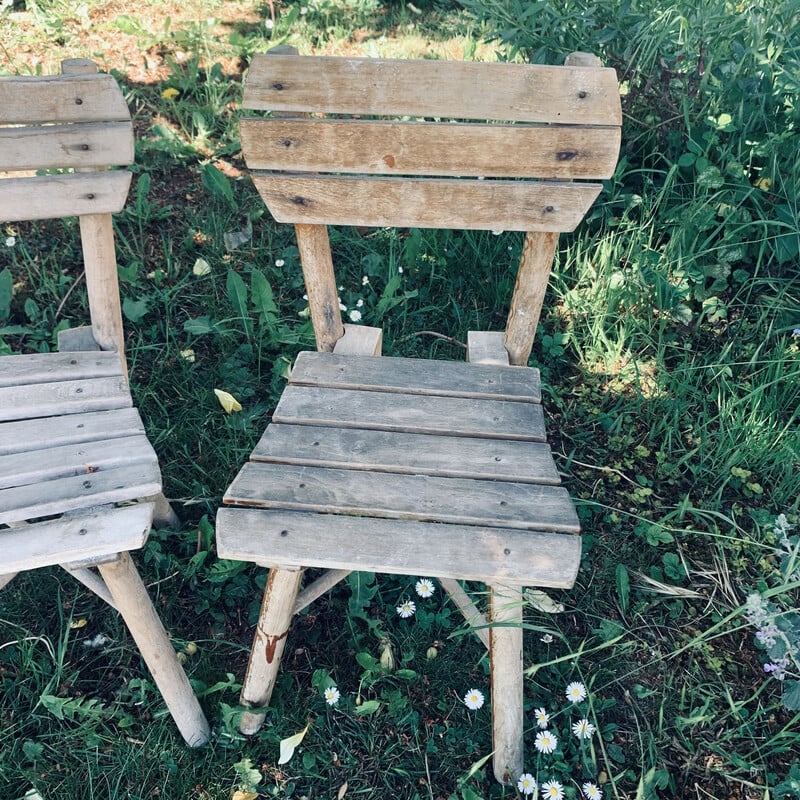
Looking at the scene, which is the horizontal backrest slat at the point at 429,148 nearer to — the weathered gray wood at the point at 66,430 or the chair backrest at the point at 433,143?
the chair backrest at the point at 433,143

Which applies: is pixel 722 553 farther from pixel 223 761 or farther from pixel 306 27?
pixel 306 27

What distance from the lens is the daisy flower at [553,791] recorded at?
4.78 ft

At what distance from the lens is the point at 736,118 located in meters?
2.05

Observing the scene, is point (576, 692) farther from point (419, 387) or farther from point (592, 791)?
point (419, 387)

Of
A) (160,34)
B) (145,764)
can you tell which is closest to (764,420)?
(145,764)

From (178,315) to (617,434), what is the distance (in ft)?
4.68

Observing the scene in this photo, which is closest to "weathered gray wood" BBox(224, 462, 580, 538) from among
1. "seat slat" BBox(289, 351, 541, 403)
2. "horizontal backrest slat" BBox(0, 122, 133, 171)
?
"seat slat" BBox(289, 351, 541, 403)

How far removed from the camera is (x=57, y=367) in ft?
4.96

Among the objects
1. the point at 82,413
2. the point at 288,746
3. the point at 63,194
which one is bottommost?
the point at 288,746

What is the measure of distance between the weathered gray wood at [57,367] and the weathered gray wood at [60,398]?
2 cm

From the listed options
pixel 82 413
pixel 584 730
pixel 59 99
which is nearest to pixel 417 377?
pixel 82 413

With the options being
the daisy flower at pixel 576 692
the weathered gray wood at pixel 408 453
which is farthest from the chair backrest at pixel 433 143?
the daisy flower at pixel 576 692

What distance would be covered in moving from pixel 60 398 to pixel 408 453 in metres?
0.71

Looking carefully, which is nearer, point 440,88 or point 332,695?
point 440,88
